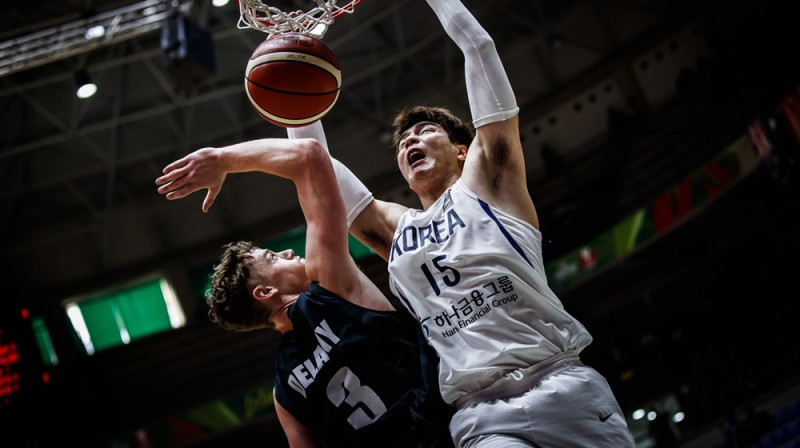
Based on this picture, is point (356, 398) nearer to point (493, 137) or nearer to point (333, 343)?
point (333, 343)

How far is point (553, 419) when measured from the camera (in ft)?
6.89

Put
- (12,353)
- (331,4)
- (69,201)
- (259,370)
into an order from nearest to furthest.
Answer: (331,4)
(12,353)
(259,370)
(69,201)

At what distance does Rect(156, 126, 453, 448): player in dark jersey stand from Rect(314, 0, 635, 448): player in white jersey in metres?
0.10

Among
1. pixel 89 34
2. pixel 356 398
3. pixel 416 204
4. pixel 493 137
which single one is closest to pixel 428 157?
pixel 493 137

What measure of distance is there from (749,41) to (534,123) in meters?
4.23

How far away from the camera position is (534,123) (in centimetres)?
1501

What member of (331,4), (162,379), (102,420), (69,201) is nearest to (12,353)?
(102,420)

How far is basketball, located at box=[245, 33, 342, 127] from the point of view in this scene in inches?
120

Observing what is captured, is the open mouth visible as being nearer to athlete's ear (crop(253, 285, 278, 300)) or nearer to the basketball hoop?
athlete's ear (crop(253, 285, 278, 300))

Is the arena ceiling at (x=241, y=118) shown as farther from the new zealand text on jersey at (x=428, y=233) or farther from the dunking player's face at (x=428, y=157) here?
the new zealand text on jersey at (x=428, y=233)

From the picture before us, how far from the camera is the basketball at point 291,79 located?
3.05 meters

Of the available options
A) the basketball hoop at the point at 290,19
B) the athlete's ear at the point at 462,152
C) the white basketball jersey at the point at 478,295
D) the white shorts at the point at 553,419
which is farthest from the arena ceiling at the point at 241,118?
the white shorts at the point at 553,419

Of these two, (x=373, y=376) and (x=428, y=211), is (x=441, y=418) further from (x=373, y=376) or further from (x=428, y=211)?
(x=428, y=211)

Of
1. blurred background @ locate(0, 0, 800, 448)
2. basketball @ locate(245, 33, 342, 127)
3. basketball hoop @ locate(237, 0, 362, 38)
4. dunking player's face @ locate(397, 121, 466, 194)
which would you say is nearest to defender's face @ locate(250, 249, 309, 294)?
dunking player's face @ locate(397, 121, 466, 194)
